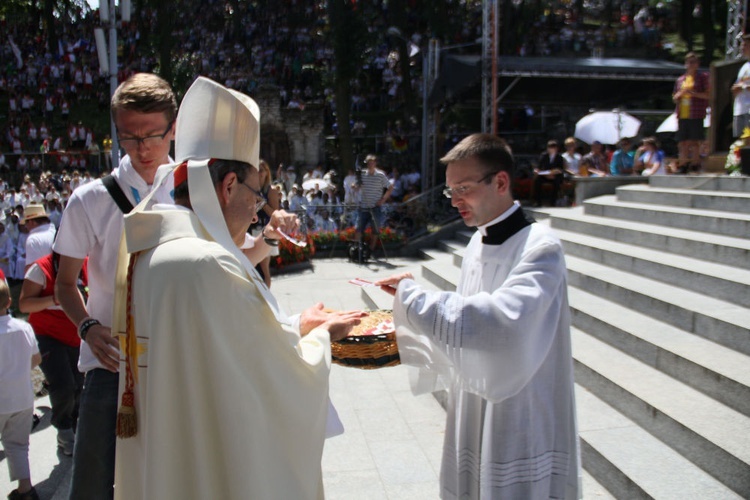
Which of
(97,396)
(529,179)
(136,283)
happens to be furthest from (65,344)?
(529,179)

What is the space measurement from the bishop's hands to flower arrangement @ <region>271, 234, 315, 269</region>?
30.3 feet

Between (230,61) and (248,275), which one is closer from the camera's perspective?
(248,275)

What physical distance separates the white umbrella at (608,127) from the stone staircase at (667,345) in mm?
6694

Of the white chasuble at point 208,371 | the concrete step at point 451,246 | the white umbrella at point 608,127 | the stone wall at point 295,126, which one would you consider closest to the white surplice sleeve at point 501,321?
the white chasuble at point 208,371

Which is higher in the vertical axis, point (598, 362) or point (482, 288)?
point (482, 288)

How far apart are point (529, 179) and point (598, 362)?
29.5 feet

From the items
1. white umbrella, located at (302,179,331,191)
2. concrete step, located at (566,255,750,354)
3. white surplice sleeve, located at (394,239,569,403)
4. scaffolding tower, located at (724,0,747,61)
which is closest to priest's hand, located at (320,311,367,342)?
Result: white surplice sleeve, located at (394,239,569,403)

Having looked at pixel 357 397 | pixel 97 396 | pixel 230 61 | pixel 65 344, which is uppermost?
pixel 230 61

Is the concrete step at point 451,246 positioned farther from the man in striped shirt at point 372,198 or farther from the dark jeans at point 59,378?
the dark jeans at point 59,378

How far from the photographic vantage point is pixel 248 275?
5.93 feet

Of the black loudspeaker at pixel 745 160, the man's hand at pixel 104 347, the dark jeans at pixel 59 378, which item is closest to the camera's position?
the man's hand at pixel 104 347

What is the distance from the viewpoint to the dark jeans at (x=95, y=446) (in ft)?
7.86

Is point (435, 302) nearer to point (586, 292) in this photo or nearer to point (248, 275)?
point (248, 275)

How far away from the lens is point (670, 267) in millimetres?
5816
